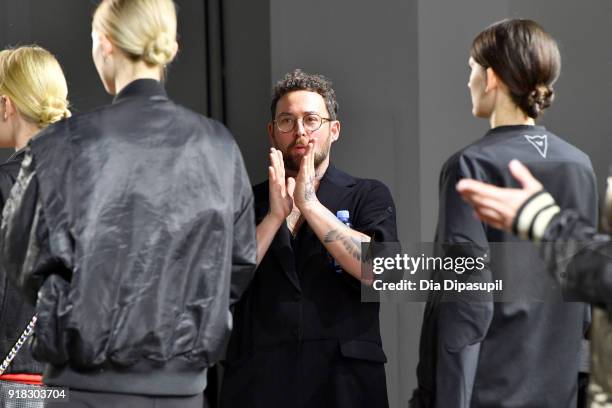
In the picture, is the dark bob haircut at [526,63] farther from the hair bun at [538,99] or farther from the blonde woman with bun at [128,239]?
the blonde woman with bun at [128,239]

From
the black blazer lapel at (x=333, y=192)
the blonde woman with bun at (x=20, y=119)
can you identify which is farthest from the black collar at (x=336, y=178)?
the blonde woman with bun at (x=20, y=119)

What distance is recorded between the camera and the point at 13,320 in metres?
2.98

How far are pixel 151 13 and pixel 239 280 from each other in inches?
25.6

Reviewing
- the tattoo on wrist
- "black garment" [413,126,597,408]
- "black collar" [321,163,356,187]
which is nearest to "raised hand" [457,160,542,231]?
"black garment" [413,126,597,408]

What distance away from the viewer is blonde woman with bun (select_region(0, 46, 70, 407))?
9.73 ft

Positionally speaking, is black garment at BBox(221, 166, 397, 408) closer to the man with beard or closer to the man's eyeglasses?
the man with beard

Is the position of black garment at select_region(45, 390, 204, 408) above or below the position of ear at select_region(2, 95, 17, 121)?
below

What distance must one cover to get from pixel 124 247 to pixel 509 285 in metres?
0.96

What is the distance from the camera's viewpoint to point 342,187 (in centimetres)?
350

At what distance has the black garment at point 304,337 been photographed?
3299 mm

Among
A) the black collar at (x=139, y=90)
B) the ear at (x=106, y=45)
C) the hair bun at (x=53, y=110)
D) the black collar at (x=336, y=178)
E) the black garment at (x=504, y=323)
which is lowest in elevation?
the black garment at (x=504, y=323)

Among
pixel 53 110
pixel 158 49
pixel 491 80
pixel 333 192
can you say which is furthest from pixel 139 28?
pixel 333 192

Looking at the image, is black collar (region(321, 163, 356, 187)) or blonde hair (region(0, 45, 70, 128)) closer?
blonde hair (region(0, 45, 70, 128))

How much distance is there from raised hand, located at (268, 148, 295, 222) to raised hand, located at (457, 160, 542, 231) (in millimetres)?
1081
